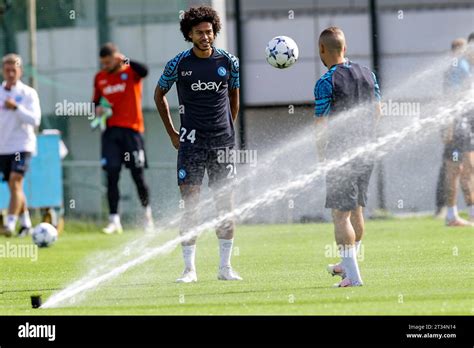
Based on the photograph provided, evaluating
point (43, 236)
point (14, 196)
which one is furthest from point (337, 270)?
point (14, 196)

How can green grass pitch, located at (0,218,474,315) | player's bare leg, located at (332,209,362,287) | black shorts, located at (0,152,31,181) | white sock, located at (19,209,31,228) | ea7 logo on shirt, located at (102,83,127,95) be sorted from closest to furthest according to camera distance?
1. green grass pitch, located at (0,218,474,315)
2. player's bare leg, located at (332,209,362,287)
3. black shorts, located at (0,152,31,181)
4. white sock, located at (19,209,31,228)
5. ea7 logo on shirt, located at (102,83,127,95)

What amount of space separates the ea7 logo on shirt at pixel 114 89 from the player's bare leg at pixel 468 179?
4911mm

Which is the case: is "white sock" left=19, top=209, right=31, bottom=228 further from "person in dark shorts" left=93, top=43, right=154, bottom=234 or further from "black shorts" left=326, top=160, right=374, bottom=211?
"black shorts" left=326, top=160, right=374, bottom=211

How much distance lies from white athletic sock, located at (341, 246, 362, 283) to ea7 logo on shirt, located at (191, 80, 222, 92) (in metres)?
1.99

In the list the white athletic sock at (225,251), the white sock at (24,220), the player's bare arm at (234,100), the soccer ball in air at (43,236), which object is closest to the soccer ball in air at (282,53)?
the player's bare arm at (234,100)

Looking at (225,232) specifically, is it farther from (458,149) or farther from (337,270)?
(458,149)

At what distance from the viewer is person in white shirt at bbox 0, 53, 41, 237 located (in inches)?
667

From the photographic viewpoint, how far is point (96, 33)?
67.4ft

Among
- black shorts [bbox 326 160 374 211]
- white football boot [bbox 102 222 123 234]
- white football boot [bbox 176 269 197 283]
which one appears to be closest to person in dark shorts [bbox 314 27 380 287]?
black shorts [bbox 326 160 374 211]

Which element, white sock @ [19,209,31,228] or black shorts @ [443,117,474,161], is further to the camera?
white sock @ [19,209,31,228]

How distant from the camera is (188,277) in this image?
10992 millimetres

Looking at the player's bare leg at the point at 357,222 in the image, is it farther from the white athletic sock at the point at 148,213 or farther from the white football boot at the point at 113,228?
the white football boot at the point at 113,228

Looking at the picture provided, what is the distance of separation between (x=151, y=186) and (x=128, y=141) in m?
1.74
